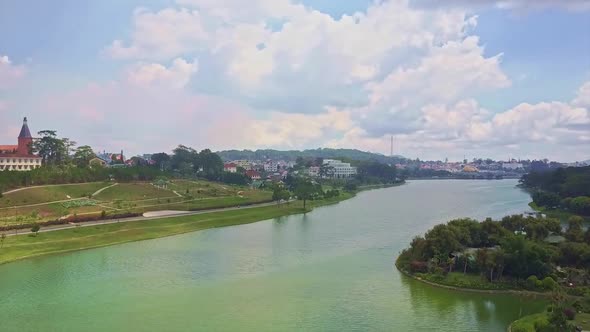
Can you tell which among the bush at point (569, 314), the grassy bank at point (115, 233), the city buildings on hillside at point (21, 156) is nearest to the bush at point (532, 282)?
the bush at point (569, 314)

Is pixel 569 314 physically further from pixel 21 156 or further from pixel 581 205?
pixel 21 156

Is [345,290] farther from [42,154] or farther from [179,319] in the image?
[42,154]

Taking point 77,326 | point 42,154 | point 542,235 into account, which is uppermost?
point 42,154

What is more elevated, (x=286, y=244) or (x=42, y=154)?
(x=42, y=154)

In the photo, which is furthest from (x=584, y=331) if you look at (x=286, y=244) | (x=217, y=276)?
(x=286, y=244)

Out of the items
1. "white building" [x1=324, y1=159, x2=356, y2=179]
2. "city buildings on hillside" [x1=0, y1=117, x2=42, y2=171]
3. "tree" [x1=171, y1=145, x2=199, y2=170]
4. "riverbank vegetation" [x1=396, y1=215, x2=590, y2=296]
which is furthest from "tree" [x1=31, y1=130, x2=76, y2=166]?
"white building" [x1=324, y1=159, x2=356, y2=179]

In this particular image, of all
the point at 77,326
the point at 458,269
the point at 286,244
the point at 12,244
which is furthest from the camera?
the point at 286,244

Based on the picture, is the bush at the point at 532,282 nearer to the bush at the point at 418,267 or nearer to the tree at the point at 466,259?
the tree at the point at 466,259
